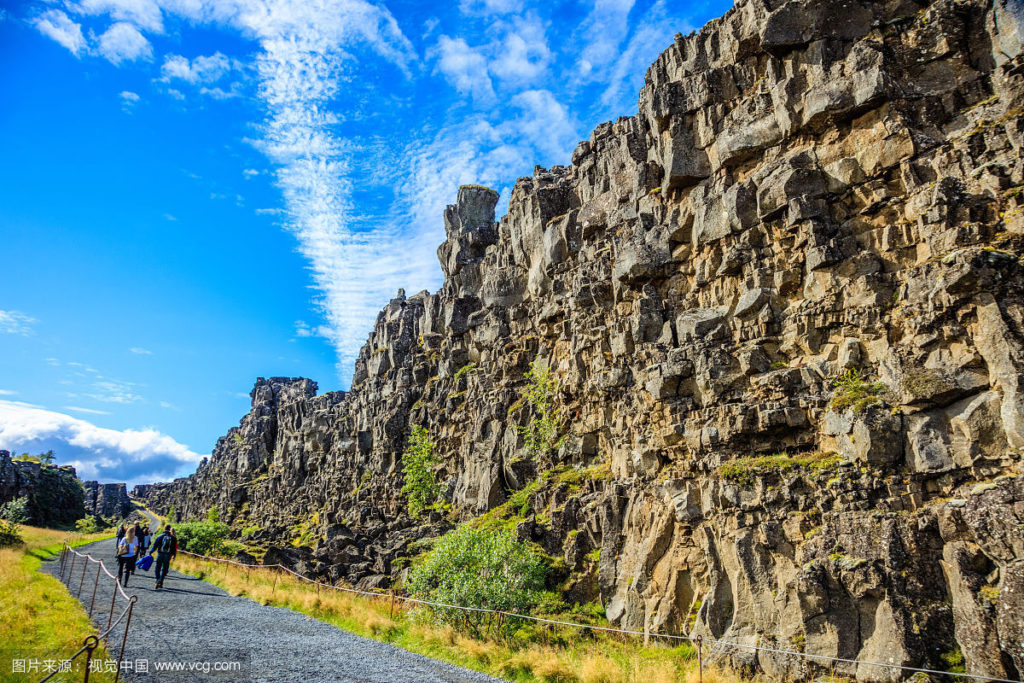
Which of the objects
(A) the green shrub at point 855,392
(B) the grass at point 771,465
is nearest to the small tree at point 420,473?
(B) the grass at point 771,465

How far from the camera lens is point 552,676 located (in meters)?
17.8

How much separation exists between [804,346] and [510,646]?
723 inches

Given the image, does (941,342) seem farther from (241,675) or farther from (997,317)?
(241,675)

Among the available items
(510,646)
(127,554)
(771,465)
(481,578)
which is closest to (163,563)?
(127,554)

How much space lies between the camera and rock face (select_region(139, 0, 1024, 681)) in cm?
1823

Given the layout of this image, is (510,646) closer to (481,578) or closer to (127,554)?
(481,578)

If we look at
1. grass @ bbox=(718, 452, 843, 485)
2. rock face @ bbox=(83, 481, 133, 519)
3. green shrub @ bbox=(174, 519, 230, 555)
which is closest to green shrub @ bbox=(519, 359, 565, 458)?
grass @ bbox=(718, 452, 843, 485)

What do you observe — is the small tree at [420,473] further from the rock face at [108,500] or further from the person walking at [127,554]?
the rock face at [108,500]

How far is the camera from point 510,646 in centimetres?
2200

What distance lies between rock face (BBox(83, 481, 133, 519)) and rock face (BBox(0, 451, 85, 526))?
1709 inches

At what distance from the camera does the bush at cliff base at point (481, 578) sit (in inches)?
969

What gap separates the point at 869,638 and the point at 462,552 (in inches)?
706

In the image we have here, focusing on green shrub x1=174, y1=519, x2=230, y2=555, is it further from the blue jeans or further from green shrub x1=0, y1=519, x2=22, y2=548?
the blue jeans

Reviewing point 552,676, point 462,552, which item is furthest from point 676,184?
point 552,676
